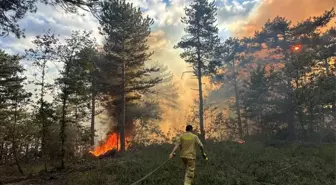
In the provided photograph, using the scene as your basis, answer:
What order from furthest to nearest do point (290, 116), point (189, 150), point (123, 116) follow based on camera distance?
point (290, 116), point (123, 116), point (189, 150)

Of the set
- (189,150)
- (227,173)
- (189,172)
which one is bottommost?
(227,173)

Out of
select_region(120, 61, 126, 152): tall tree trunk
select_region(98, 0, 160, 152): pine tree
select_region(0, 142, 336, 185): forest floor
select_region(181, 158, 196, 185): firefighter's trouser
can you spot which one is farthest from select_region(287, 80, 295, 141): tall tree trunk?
select_region(181, 158, 196, 185): firefighter's trouser

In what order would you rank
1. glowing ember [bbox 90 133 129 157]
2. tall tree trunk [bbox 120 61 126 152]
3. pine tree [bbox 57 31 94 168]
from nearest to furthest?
1. pine tree [bbox 57 31 94 168]
2. tall tree trunk [bbox 120 61 126 152]
3. glowing ember [bbox 90 133 129 157]

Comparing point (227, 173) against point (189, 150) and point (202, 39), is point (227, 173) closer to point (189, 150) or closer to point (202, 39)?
point (189, 150)

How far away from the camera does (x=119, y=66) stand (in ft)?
101

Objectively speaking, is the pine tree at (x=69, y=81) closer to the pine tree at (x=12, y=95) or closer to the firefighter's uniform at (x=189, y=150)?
the pine tree at (x=12, y=95)

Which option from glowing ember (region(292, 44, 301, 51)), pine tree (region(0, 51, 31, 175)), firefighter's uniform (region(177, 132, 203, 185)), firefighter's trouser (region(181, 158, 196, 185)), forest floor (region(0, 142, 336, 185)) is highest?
glowing ember (region(292, 44, 301, 51))

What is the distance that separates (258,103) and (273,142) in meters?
9.42

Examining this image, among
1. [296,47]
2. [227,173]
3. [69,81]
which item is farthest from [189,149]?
[296,47]

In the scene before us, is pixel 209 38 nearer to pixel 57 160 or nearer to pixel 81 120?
pixel 81 120

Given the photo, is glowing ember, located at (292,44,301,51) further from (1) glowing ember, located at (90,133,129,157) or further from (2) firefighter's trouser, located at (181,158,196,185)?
(2) firefighter's trouser, located at (181,158,196,185)

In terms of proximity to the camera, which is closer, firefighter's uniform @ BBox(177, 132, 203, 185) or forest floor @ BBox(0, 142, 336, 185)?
firefighter's uniform @ BBox(177, 132, 203, 185)

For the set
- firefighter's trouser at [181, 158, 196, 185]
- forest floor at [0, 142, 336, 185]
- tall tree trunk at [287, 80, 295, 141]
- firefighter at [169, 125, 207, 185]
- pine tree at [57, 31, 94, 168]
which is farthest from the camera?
tall tree trunk at [287, 80, 295, 141]

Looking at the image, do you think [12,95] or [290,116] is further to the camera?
[290,116]
